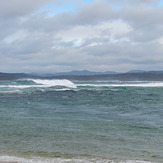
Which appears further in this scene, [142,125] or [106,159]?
[142,125]

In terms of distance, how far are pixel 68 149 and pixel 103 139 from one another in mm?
1991

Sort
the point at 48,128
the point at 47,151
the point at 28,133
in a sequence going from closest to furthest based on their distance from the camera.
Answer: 1. the point at 47,151
2. the point at 28,133
3. the point at 48,128

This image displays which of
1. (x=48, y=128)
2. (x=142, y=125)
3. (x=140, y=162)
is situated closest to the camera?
(x=140, y=162)

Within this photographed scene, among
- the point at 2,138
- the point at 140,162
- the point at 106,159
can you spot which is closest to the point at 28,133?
the point at 2,138

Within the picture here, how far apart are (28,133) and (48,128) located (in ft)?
4.53

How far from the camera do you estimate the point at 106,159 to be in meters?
8.87

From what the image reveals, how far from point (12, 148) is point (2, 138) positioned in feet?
5.51

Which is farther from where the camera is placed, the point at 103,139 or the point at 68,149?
the point at 103,139

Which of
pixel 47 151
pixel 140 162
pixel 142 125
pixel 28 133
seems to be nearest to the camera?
pixel 140 162

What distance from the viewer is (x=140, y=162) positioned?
851 centimetres

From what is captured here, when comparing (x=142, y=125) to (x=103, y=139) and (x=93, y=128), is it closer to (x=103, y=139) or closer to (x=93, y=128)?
(x=93, y=128)

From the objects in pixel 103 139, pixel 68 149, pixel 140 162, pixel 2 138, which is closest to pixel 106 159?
pixel 140 162

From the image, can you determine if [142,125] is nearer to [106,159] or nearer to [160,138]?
[160,138]

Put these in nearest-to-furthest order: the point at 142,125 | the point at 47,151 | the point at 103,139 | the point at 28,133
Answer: the point at 47,151 → the point at 103,139 → the point at 28,133 → the point at 142,125
